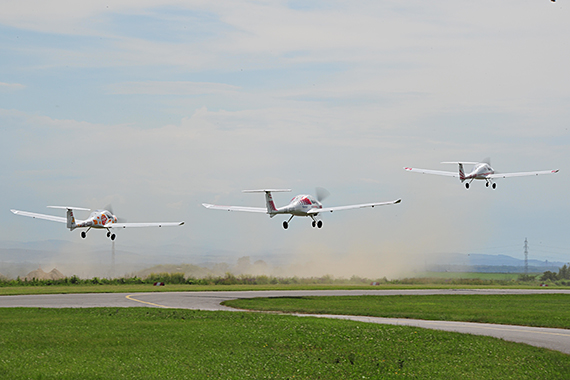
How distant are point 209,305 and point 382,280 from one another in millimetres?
52116

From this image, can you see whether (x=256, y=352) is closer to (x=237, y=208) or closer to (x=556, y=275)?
(x=237, y=208)

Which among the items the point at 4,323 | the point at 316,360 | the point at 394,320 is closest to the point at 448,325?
the point at 394,320

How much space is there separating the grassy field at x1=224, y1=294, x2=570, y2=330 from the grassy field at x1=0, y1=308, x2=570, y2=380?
29.9 ft

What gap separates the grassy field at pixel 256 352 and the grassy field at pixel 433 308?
912cm

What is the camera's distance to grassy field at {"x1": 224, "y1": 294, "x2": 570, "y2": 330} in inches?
1463

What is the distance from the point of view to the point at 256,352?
77.2ft

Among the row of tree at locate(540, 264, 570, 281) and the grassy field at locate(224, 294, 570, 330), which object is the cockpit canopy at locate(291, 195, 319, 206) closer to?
the grassy field at locate(224, 294, 570, 330)

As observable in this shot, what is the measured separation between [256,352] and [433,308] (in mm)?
23547

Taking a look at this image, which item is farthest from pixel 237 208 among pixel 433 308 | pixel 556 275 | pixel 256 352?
pixel 556 275

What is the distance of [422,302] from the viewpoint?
49.3 meters

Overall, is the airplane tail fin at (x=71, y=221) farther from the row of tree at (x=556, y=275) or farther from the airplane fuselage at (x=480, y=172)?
the row of tree at (x=556, y=275)

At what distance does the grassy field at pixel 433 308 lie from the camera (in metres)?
37.2

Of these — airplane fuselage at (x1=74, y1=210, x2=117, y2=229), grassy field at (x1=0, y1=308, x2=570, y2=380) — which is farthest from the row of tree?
grassy field at (x1=0, y1=308, x2=570, y2=380)

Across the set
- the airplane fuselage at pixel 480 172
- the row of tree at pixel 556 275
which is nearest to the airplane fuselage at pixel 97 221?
the airplane fuselage at pixel 480 172
